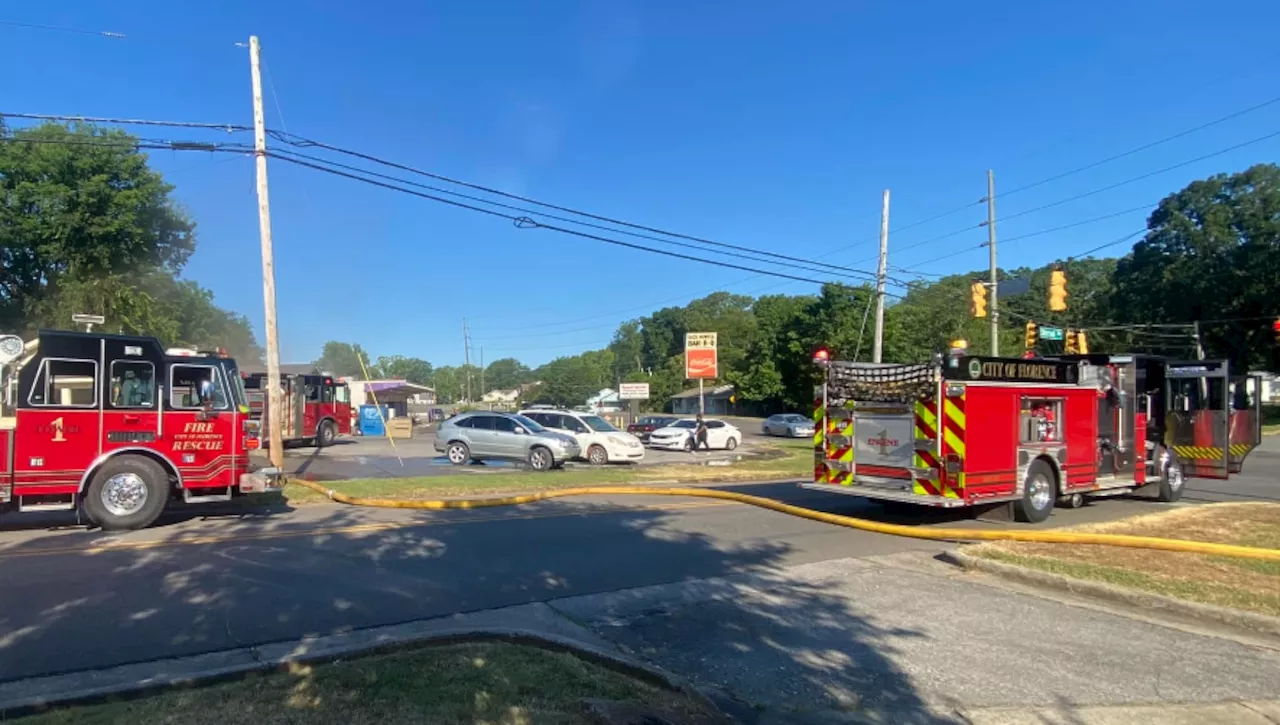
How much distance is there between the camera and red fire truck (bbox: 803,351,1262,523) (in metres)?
11.2

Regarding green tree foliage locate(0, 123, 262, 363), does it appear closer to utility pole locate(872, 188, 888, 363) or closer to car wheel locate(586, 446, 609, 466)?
car wheel locate(586, 446, 609, 466)

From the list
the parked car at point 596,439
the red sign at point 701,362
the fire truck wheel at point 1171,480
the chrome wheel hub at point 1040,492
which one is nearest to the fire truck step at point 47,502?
the parked car at point 596,439

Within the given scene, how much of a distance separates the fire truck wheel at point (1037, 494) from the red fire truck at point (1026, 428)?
2 cm

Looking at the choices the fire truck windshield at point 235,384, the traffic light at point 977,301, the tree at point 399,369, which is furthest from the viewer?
the tree at point 399,369

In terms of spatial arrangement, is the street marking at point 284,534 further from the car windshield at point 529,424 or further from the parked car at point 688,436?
the parked car at point 688,436

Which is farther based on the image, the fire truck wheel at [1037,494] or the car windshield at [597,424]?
the car windshield at [597,424]

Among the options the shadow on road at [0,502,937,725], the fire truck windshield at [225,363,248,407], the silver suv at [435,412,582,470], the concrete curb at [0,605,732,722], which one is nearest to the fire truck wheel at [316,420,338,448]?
the silver suv at [435,412,582,470]

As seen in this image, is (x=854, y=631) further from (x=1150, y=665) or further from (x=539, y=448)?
(x=539, y=448)

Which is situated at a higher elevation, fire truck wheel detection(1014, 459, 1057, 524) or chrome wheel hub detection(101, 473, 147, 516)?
chrome wheel hub detection(101, 473, 147, 516)

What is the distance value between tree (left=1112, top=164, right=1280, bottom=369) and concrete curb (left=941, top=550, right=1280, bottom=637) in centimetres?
5601

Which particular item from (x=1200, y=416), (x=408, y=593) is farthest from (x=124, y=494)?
(x=1200, y=416)

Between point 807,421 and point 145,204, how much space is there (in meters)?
39.9

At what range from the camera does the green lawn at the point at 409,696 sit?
3912mm

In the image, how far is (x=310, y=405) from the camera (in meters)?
29.9
